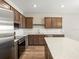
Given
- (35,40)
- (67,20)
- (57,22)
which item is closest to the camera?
(35,40)

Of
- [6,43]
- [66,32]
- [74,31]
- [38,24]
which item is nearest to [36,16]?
[38,24]

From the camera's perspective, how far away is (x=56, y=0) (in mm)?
5406

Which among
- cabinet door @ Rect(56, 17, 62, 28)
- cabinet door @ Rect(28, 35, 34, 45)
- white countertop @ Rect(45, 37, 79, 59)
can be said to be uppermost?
cabinet door @ Rect(56, 17, 62, 28)

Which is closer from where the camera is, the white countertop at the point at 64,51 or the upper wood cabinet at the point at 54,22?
the white countertop at the point at 64,51

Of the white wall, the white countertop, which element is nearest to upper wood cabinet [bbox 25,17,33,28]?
the white wall

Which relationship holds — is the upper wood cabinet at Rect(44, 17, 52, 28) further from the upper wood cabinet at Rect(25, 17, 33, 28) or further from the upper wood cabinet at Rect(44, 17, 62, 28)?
the upper wood cabinet at Rect(25, 17, 33, 28)

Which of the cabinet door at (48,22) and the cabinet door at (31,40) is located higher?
the cabinet door at (48,22)

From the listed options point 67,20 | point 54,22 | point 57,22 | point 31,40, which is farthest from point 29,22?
point 67,20

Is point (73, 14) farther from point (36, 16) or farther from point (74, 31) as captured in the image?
point (36, 16)

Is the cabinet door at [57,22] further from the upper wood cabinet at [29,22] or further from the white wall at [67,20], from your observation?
the upper wood cabinet at [29,22]

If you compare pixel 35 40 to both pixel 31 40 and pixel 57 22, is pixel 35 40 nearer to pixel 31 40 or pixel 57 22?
pixel 31 40

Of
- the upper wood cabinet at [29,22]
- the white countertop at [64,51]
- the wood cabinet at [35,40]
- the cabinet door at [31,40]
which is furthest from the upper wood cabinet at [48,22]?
the white countertop at [64,51]

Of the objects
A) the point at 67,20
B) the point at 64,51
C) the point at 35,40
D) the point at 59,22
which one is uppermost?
the point at 67,20

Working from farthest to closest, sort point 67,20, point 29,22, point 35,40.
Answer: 1. point 67,20
2. point 29,22
3. point 35,40
